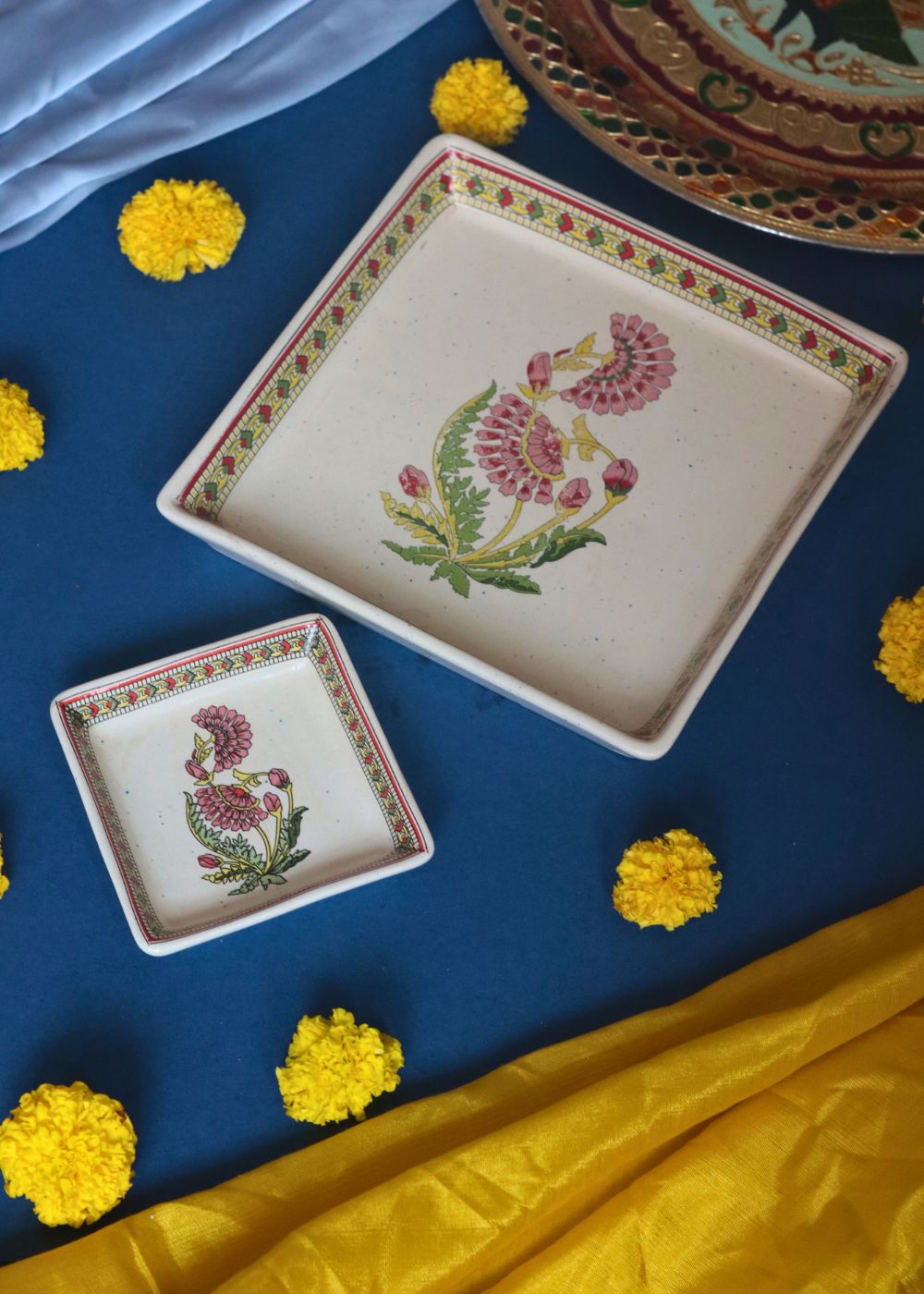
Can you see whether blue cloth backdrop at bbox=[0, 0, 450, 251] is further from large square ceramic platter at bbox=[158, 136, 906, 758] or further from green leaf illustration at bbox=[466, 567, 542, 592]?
green leaf illustration at bbox=[466, 567, 542, 592]

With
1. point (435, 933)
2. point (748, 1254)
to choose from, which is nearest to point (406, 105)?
point (435, 933)

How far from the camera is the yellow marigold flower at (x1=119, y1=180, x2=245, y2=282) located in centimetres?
72

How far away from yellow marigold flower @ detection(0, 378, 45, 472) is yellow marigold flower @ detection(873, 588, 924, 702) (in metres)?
0.52

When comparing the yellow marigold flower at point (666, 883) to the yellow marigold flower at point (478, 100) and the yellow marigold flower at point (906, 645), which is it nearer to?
the yellow marigold flower at point (906, 645)

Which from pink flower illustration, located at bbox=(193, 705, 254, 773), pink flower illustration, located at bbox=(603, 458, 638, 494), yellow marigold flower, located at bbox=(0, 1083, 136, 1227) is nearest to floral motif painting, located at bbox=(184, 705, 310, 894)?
pink flower illustration, located at bbox=(193, 705, 254, 773)

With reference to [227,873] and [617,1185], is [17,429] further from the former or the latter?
[617,1185]

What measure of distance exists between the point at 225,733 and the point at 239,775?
3 cm

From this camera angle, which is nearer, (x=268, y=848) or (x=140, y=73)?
(x=268, y=848)

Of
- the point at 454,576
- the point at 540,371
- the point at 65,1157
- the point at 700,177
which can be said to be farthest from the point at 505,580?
the point at 65,1157

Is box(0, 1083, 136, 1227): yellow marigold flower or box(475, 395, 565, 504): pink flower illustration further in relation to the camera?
box(475, 395, 565, 504): pink flower illustration

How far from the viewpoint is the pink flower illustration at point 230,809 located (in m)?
0.65

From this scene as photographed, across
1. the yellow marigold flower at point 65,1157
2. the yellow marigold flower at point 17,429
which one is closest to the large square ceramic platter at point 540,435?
the yellow marigold flower at point 17,429

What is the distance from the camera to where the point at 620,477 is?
72cm

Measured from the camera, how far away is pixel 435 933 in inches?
25.9
